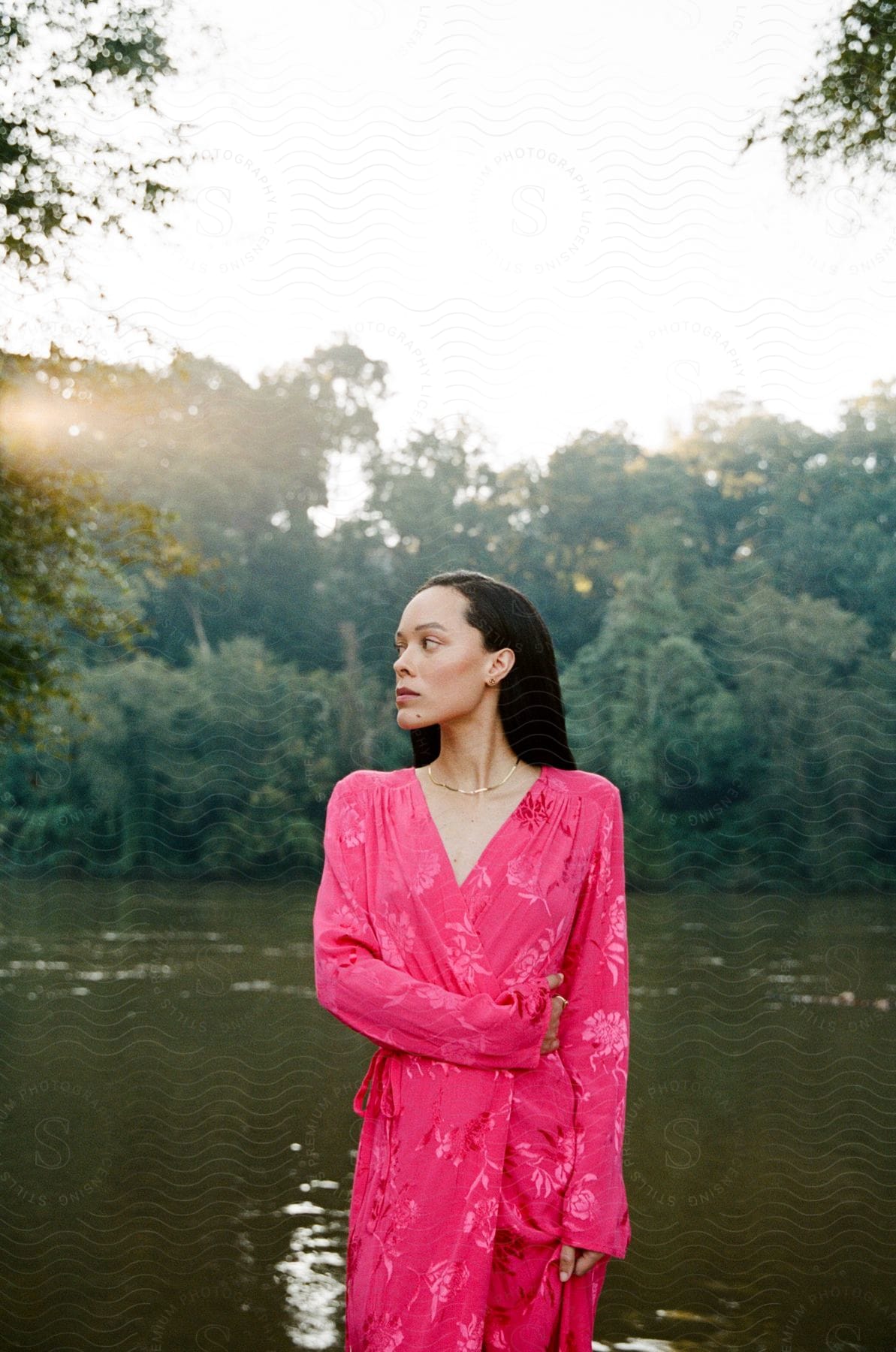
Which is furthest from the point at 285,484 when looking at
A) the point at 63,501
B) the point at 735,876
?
the point at 63,501

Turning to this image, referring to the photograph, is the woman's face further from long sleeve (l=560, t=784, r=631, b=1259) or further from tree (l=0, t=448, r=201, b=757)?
tree (l=0, t=448, r=201, b=757)

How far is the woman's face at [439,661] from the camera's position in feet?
5.10

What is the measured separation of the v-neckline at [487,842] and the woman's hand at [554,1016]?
0.47 ft

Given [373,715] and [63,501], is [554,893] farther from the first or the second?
[373,715]

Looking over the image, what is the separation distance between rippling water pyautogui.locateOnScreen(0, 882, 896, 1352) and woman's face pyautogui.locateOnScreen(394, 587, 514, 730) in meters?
1.70

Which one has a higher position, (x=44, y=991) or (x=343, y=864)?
(x=343, y=864)

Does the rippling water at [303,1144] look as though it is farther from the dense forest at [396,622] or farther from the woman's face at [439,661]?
the woman's face at [439,661]

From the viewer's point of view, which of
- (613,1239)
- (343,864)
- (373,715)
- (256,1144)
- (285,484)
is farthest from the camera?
(285,484)

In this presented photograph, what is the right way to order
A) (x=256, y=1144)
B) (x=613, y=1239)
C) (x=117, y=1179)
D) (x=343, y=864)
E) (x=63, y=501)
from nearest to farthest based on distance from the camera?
(x=613, y=1239) < (x=343, y=864) < (x=117, y=1179) < (x=256, y=1144) < (x=63, y=501)

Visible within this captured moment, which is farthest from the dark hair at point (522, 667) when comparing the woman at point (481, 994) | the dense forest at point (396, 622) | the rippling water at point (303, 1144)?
the dense forest at point (396, 622)

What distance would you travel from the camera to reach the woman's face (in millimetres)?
1556

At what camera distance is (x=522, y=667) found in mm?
1598

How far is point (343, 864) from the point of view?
1.55 m

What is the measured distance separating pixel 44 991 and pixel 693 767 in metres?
5.63
